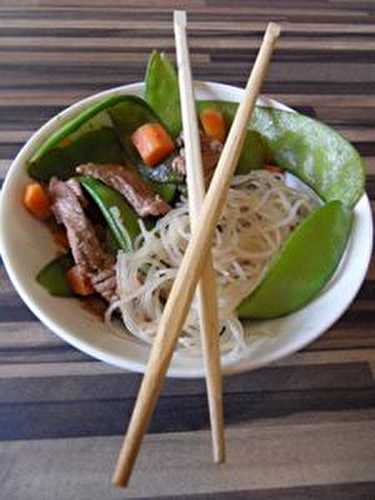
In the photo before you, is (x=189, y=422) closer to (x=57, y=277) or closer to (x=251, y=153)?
(x=57, y=277)

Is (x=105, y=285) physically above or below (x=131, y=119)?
below

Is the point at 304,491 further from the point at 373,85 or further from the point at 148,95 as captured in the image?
the point at 373,85

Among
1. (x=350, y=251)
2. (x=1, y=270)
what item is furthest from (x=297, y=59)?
(x=1, y=270)

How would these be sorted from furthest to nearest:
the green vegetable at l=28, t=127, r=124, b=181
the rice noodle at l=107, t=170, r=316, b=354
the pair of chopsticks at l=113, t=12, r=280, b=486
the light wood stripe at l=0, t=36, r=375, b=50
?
the light wood stripe at l=0, t=36, r=375, b=50, the green vegetable at l=28, t=127, r=124, b=181, the rice noodle at l=107, t=170, r=316, b=354, the pair of chopsticks at l=113, t=12, r=280, b=486

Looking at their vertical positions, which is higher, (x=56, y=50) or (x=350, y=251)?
(x=56, y=50)

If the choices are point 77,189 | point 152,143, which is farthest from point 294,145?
point 77,189

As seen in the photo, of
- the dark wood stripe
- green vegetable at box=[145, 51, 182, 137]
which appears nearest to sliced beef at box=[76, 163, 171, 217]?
green vegetable at box=[145, 51, 182, 137]

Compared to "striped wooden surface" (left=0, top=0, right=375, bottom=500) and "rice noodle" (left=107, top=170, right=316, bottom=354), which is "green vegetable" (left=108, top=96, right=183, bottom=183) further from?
"striped wooden surface" (left=0, top=0, right=375, bottom=500)
